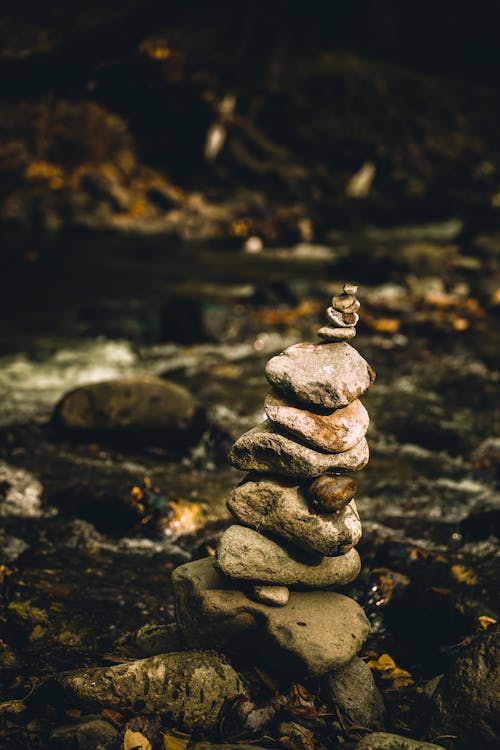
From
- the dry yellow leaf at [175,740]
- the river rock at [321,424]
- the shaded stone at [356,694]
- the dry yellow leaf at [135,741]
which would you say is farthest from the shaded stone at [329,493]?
the dry yellow leaf at [135,741]

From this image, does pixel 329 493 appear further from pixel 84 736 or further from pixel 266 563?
pixel 84 736

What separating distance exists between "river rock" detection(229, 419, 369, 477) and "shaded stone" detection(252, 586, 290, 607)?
2.53ft

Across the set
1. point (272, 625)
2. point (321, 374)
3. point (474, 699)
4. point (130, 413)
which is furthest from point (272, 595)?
point (130, 413)

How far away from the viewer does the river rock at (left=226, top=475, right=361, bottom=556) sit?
406cm

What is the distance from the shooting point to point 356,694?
161 inches

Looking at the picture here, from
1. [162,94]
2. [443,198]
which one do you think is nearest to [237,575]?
[162,94]

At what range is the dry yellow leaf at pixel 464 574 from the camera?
18.4 ft

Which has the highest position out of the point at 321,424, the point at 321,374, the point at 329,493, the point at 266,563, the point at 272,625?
the point at 321,374

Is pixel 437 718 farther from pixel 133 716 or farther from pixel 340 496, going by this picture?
pixel 133 716

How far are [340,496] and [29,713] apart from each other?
2.31 m

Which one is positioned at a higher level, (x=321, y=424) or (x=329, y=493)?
(x=321, y=424)

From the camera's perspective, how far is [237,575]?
4.15m

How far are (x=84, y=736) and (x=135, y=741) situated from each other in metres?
0.30

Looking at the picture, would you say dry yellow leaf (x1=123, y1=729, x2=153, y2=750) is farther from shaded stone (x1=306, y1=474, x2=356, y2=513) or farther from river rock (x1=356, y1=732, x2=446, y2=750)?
shaded stone (x1=306, y1=474, x2=356, y2=513)
